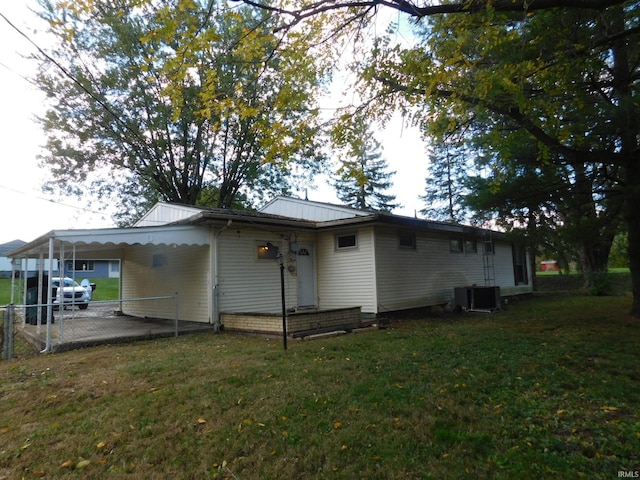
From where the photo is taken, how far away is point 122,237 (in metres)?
8.34

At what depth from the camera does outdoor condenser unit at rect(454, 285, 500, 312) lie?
506 inches

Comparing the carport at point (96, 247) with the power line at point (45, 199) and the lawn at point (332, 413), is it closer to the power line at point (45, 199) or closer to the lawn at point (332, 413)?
the lawn at point (332, 413)

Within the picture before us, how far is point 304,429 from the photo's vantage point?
3389 mm

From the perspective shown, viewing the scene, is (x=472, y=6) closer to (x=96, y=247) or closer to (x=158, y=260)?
(x=96, y=247)

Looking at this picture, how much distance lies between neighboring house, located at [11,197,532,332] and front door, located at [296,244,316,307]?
0.10ft

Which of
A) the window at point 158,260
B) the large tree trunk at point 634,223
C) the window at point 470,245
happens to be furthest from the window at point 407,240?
the window at point 158,260

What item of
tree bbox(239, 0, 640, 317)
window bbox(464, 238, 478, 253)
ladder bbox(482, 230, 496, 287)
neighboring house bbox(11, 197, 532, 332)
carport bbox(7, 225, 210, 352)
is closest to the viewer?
tree bbox(239, 0, 640, 317)

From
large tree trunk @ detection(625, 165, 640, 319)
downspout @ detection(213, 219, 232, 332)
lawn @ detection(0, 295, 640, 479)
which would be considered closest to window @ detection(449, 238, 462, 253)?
large tree trunk @ detection(625, 165, 640, 319)

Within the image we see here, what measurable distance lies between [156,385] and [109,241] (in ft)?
14.7

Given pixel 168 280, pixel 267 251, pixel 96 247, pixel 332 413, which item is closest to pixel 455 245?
pixel 267 251

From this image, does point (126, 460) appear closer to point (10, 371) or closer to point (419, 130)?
point (10, 371)

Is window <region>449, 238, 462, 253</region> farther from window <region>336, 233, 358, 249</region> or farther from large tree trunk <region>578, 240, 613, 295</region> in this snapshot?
large tree trunk <region>578, 240, 613, 295</region>

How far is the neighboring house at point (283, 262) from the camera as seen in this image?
9.57 meters

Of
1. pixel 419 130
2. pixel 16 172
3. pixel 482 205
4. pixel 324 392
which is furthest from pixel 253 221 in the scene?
pixel 16 172
